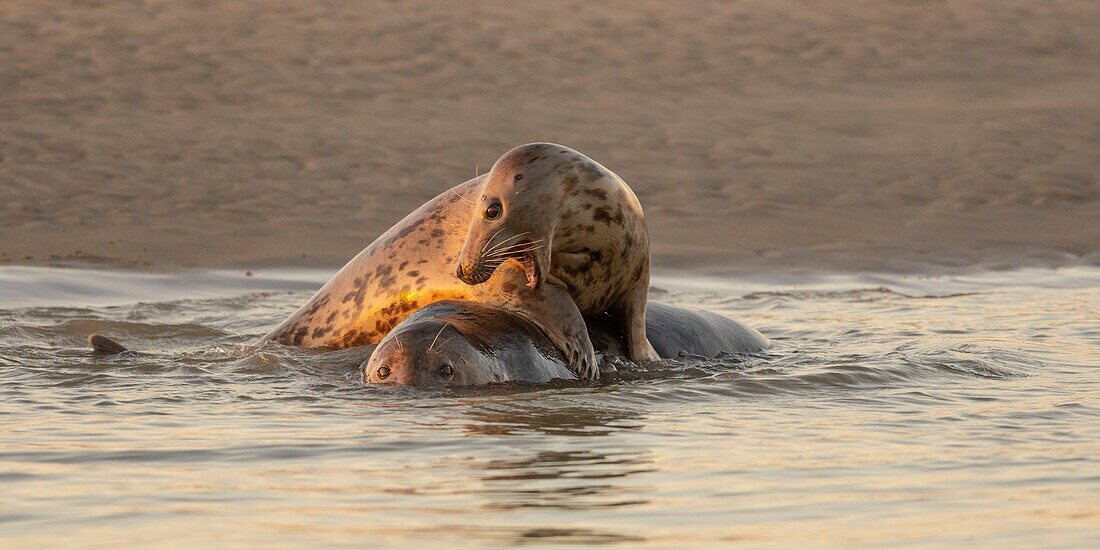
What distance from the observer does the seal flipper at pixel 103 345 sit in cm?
720

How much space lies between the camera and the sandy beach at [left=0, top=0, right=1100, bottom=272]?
13125mm

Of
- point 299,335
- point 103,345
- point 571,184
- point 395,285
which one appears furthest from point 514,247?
point 103,345

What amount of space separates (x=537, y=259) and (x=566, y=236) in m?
0.21

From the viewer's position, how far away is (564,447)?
503 centimetres

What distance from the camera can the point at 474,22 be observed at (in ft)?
63.2

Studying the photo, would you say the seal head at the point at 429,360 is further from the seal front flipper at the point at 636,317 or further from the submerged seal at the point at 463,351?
the seal front flipper at the point at 636,317

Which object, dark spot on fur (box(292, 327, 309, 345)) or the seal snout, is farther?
dark spot on fur (box(292, 327, 309, 345))

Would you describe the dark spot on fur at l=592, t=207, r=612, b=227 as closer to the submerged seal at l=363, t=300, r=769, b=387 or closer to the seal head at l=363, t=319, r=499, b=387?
the submerged seal at l=363, t=300, r=769, b=387

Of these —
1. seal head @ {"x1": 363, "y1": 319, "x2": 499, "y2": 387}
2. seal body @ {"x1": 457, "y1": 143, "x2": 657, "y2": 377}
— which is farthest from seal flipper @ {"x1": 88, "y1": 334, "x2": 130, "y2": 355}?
seal body @ {"x1": 457, "y1": 143, "x2": 657, "y2": 377}

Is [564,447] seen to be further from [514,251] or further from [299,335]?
[299,335]

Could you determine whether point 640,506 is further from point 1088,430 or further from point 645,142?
point 645,142

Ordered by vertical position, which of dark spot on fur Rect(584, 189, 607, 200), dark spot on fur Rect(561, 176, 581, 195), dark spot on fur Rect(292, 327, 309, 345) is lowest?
dark spot on fur Rect(292, 327, 309, 345)

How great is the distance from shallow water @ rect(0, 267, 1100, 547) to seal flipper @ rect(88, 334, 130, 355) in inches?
1.9

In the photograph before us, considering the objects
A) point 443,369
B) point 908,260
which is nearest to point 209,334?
point 443,369
